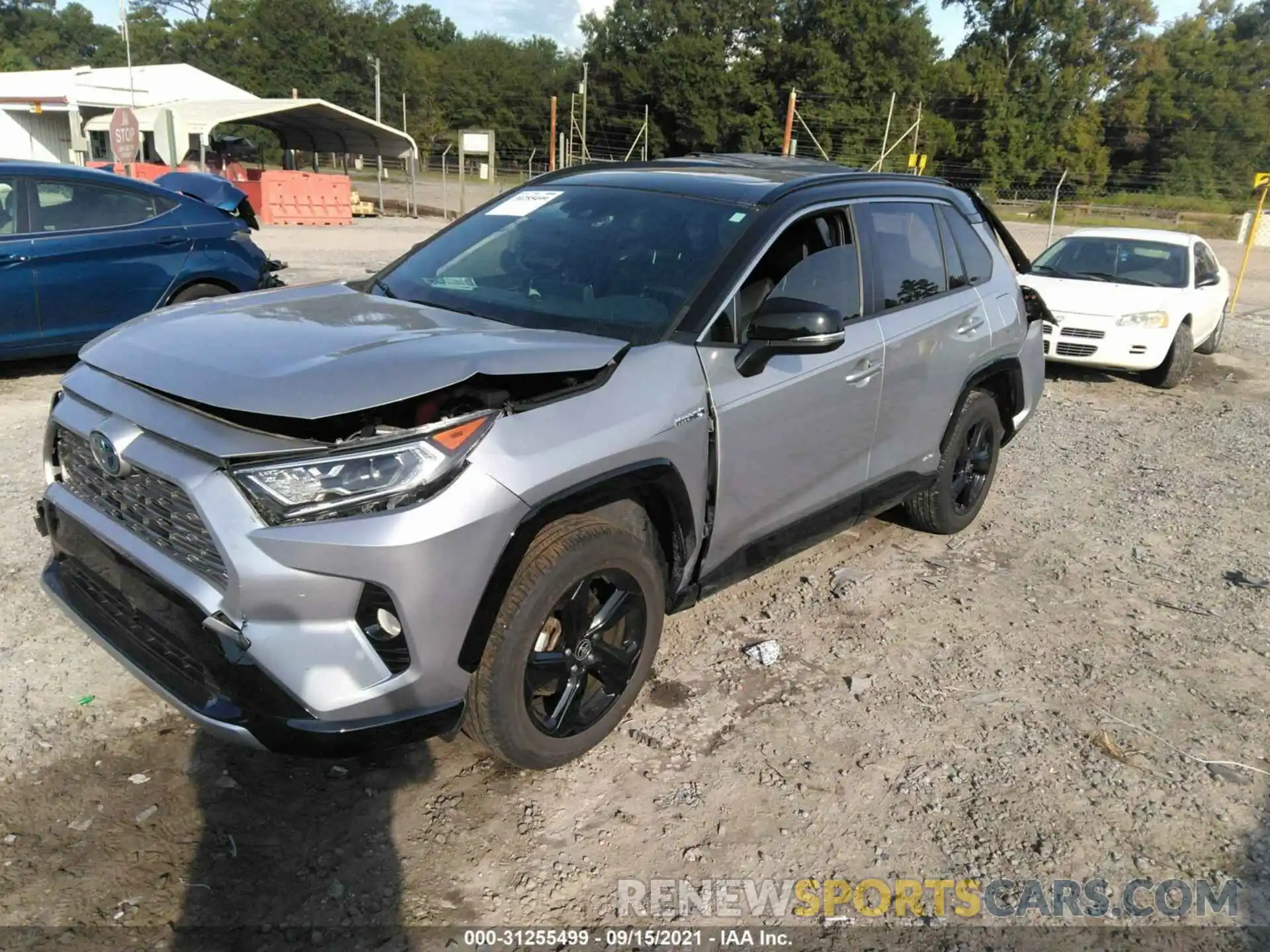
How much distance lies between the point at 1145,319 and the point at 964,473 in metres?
5.56

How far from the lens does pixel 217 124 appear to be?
25328 millimetres

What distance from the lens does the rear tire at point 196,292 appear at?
760 cm

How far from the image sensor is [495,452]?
250cm

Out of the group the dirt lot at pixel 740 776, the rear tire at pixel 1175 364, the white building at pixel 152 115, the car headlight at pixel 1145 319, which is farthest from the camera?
the white building at pixel 152 115

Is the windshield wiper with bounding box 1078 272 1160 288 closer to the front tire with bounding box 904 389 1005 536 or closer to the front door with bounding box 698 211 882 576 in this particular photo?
the front tire with bounding box 904 389 1005 536

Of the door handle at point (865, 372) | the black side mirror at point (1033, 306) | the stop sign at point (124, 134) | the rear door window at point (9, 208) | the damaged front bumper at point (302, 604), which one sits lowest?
the damaged front bumper at point (302, 604)

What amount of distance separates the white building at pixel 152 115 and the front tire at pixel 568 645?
25.2 metres

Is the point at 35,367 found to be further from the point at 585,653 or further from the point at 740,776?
the point at 740,776

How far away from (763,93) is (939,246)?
60759 mm

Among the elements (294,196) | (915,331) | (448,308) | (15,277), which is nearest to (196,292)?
(15,277)

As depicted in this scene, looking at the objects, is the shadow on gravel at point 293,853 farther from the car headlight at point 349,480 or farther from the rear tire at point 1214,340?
the rear tire at point 1214,340

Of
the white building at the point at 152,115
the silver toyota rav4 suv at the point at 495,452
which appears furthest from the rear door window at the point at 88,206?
the white building at the point at 152,115

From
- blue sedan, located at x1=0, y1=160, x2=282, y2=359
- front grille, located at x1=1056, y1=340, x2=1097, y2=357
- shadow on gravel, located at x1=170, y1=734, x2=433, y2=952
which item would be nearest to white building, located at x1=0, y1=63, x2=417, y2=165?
blue sedan, located at x1=0, y1=160, x2=282, y2=359

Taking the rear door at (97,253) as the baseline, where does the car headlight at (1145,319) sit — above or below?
below
